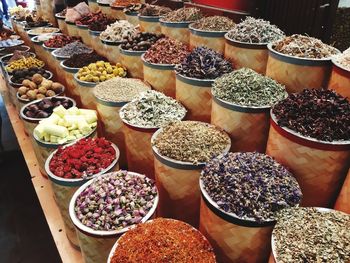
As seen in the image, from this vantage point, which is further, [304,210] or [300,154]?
[300,154]

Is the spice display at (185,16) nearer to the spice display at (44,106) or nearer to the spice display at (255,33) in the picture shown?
the spice display at (255,33)

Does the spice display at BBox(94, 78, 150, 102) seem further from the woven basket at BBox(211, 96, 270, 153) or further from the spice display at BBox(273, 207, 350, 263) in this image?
the spice display at BBox(273, 207, 350, 263)

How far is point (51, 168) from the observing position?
5.77 ft

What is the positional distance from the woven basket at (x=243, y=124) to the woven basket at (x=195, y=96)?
188 millimetres

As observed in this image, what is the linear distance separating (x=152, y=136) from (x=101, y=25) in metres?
1.87


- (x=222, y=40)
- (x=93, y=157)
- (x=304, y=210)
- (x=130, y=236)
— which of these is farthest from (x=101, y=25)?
(x=304, y=210)

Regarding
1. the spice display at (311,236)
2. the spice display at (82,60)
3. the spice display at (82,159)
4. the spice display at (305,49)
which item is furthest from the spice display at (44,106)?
the spice display at (311,236)

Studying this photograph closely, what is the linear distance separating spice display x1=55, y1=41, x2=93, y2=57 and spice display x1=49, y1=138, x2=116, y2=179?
1.45 m

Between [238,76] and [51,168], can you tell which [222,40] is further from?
[51,168]

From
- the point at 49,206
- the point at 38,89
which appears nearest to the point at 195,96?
the point at 49,206

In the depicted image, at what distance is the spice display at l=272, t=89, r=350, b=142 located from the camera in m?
1.28

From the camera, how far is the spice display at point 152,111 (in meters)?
1.84

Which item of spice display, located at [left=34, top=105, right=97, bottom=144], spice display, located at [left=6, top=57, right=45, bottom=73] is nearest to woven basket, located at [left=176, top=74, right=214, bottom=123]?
spice display, located at [left=34, top=105, right=97, bottom=144]

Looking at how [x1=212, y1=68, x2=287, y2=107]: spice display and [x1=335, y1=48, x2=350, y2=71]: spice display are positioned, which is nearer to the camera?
[x1=335, y1=48, x2=350, y2=71]: spice display
